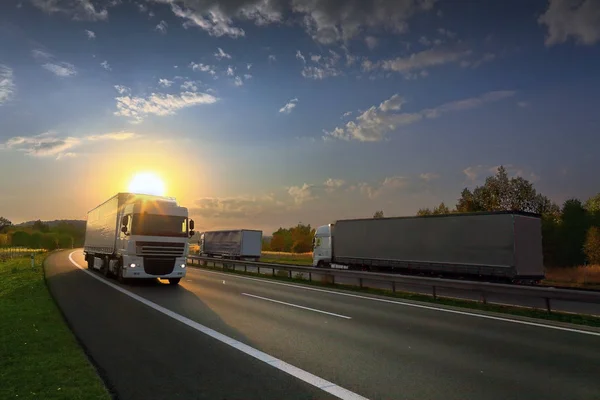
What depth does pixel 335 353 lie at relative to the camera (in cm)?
655

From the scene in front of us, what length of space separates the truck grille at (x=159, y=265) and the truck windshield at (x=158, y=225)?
1.10 m

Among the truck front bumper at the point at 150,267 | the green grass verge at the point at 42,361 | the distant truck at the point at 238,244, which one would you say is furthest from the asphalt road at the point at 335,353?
the distant truck at the point at 238,244

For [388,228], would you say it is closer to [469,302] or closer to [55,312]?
[469,302]

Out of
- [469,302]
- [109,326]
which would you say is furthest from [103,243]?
[469,302]

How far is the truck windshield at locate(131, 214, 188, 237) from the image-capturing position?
17156mm

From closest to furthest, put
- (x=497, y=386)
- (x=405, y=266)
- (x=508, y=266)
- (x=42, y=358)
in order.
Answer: (x=497, y=386), (x=42, y=358), (x=508, y=266), (x=405, y=266)

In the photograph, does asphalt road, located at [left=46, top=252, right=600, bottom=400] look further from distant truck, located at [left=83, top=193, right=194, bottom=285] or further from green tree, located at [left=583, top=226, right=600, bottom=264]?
green tree, located at [left=583, top=226, right=600, bottom=264]

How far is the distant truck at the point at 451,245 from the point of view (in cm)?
1870

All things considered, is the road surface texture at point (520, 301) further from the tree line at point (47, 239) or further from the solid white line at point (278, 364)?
the tree line at point (47, 239)

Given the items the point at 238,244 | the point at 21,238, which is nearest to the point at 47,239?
the point at 21,238

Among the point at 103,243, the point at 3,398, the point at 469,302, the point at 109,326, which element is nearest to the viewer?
the point at 3,398

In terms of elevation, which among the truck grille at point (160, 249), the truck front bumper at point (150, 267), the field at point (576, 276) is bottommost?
the field at point (576, 276)

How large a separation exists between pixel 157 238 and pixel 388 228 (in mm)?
13762

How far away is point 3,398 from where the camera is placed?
4559mm
